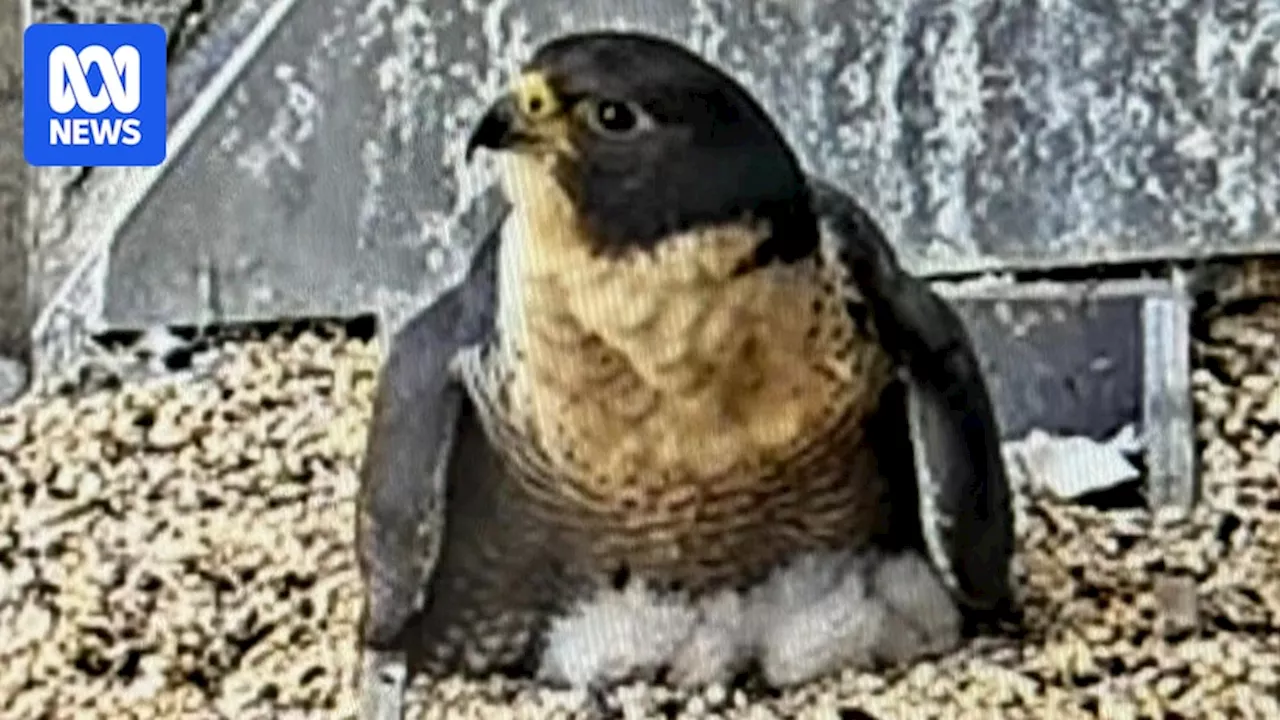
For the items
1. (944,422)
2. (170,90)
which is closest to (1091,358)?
(944,422)

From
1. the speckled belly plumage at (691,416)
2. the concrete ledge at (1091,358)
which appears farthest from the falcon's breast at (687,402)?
the concrete ledge at (1091,358)

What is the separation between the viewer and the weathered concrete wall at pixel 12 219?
5.42 ft

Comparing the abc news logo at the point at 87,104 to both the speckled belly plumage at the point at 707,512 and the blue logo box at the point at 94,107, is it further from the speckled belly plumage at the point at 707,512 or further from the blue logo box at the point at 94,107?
the speckled belly plumage at the point at 707,512

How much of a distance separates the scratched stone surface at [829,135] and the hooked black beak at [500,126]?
67mm

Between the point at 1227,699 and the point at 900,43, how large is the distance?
46 cm

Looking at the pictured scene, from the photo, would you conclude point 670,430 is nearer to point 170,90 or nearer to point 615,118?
point 615,118

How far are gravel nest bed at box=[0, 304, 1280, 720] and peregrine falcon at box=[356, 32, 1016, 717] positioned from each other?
0.09 feet

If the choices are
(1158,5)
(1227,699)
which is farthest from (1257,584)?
(1158,5)

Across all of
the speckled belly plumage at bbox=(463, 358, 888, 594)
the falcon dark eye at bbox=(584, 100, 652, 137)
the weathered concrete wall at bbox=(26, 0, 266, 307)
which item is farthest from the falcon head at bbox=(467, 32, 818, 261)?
the weathered concrete wall at bbox=(26, 0, 266, 307)

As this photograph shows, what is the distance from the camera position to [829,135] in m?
1.60

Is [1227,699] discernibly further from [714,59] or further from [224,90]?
[224,90]

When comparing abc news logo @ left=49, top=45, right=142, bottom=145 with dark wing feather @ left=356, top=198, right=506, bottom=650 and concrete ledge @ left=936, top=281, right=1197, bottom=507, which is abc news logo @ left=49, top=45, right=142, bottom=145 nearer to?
dark wing feather @ left=356, top=198, right=506, bottom=650

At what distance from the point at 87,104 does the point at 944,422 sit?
23.4 inches

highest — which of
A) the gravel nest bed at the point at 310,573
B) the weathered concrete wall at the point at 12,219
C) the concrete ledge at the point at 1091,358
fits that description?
the weathered concrete wall at the point at 12,219
